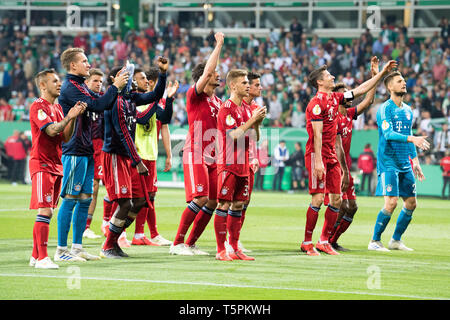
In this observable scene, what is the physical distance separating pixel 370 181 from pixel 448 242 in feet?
44.1

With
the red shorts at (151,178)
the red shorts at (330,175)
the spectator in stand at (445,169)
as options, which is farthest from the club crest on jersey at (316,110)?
the spectator in stand at (445,169)

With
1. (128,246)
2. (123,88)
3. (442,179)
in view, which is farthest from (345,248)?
(442,179)

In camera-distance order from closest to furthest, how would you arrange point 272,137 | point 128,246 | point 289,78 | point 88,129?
1. point 88,129
2. point 128,246
3. point 272,137
4. point 289,78

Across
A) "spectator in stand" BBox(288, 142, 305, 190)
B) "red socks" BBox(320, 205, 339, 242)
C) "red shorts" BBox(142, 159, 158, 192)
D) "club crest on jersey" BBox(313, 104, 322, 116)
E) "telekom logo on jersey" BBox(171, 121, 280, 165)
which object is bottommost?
"spectator in stand" BBox(288, 142, 305, 190)

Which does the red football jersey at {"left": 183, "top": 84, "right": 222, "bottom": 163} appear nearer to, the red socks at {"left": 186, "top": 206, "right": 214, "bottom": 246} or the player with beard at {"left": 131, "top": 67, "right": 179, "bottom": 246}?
the red socks at {"left": 186, "top": 206, "right": 214, "bottom": 246}

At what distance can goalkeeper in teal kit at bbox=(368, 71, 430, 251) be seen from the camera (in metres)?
10.9

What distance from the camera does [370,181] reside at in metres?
25.3

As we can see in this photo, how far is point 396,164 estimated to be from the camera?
11.0 metres

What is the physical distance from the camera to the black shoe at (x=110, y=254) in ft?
30.3

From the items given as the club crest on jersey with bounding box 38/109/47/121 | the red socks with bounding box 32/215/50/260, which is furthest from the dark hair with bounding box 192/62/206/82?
the red socks with bounding box 32/215/50/260

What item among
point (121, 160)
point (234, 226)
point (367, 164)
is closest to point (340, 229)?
point (234, 226)

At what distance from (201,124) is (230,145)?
61 centimetres

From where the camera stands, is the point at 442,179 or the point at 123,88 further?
the point at 442,179
